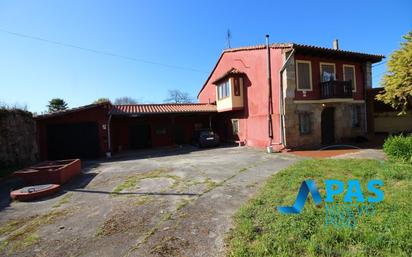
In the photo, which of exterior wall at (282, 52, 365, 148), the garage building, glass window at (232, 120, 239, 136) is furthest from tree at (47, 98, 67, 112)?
exterior wall at (282, 52, 365, 148)

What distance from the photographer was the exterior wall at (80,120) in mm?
14594

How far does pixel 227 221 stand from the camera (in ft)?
14.7

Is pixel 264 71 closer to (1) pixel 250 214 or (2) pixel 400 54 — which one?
(2) pixel 400 54

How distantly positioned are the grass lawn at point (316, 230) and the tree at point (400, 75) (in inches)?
201

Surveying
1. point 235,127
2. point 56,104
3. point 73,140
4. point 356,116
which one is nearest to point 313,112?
point 356,116

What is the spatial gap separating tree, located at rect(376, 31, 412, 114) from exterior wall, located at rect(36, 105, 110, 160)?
14.7 metres

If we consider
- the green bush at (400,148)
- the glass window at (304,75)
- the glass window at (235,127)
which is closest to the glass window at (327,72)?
the glass window at (304,75)

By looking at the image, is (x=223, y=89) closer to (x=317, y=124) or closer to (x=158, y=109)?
(x=158, y=109)

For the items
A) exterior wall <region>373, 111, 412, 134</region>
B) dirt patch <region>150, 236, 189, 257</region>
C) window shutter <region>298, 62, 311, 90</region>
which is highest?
window shutter <region>298, 62, 311, 90</region>

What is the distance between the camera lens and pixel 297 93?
45.0 ft

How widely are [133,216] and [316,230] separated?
10.9 feet

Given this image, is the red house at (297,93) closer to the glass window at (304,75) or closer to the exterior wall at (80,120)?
the glass window at (304,75)

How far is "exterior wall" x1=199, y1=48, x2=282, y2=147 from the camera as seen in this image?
45.4ft

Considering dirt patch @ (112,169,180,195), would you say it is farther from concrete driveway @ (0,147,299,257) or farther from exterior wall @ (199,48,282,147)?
exterior wall @ (199,48,282,147)
